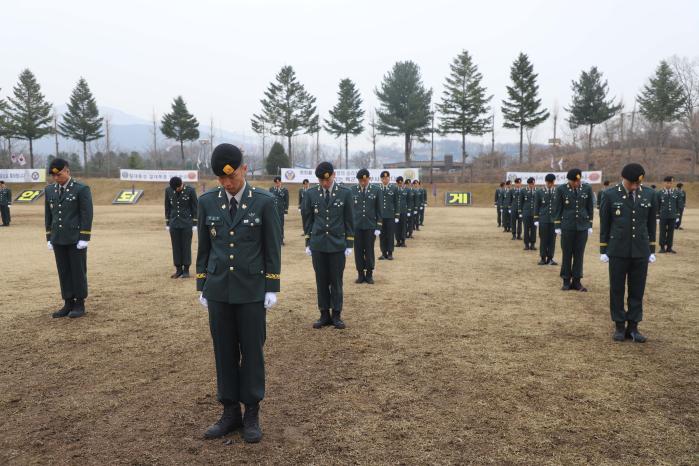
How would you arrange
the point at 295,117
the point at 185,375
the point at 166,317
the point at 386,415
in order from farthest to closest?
the point at 295,117 < the point at 166,317 < the point at 185,375 < the point at 386,415

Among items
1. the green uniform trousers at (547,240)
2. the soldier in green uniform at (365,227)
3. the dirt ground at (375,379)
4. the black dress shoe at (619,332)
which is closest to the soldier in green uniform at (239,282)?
the dirt ground at (375,379)

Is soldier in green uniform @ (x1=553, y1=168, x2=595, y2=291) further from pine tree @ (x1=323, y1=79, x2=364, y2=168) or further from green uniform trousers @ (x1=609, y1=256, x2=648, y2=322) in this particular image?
pine tree @ (x1=323, y1=79, x2=364, y2=168)

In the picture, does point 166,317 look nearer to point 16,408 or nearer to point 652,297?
point 16,408

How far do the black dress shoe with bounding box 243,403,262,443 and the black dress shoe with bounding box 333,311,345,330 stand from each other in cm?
296

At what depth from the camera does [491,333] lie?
6613mm

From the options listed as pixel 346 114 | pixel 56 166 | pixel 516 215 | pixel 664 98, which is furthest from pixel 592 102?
pixel 56 166

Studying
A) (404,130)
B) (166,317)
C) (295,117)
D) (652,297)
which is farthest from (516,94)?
(166,317)

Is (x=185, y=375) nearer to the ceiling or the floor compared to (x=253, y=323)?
nearer to the floor

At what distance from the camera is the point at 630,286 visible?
646 cm

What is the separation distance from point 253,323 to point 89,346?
330cm

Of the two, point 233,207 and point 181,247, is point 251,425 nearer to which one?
point 233,207

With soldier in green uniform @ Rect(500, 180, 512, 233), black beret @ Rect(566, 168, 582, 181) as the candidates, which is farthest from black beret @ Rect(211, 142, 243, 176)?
soldier in green uniform @ Rect(500, 180, 512, 233)

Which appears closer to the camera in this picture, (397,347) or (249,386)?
(249,386)

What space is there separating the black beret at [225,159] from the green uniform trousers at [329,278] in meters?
3.35
